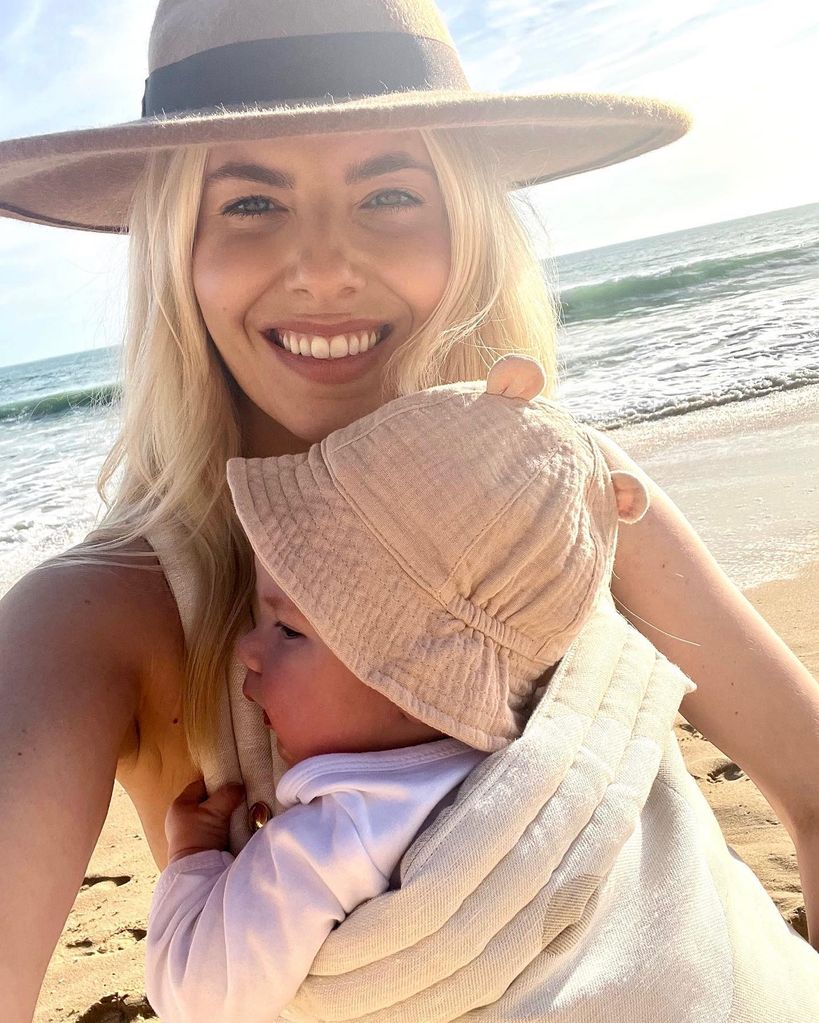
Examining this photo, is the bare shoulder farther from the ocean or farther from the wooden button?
the ocean

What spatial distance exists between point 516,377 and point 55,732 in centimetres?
81

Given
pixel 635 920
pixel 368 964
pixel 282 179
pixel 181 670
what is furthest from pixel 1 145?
pixel 635 920

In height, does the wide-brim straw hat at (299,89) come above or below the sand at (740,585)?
above

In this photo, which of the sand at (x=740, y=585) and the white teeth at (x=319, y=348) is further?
the sand at (x=740, y=585)

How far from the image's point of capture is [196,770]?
5.23 feet

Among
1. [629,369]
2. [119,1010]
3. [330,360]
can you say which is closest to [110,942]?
[119,1010]

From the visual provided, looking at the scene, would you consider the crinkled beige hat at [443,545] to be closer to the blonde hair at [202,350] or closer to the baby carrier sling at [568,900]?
the baby carrier sling at [568,900]

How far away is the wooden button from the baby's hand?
0.10ft

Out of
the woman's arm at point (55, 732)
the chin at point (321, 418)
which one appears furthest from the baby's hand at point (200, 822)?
the chin at point (321, 418)

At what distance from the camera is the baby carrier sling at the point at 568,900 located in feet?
3.64

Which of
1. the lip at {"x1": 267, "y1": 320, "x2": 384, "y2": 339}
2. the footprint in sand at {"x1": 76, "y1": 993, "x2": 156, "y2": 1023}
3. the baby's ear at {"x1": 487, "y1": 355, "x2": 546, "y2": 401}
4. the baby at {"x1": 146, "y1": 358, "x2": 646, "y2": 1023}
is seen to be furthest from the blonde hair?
the footprint in sand at {"x1": 76, "y1": 993, "x2": 156, "y2": 1023}

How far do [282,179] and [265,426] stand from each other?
1.78 ft

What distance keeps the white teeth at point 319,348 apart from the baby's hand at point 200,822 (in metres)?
0.80

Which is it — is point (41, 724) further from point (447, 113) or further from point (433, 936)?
point (447, 113)
